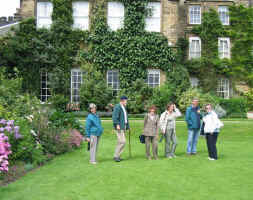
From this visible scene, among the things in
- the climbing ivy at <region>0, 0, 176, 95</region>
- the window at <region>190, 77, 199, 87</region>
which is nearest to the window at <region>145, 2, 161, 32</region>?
the climbing ivy at <region>0, 0, 176, 95</region>

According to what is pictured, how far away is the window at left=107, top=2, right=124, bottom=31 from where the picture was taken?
76.3 ft

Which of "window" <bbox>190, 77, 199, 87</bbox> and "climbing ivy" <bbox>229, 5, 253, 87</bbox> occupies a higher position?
"climbing ivy" <bbox>229, 5, 253, 87</bbox>

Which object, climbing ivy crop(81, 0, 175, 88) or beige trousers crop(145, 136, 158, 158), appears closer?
beige trousers crop(145, 136, 158, 158)

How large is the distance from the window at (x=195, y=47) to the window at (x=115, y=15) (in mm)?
7318

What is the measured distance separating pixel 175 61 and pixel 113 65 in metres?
4.70

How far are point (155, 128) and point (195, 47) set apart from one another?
62.7 feet

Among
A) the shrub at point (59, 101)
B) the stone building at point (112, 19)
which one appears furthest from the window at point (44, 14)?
the shrub at point (59, 101)

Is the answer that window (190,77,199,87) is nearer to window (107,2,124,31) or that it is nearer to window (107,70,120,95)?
window (107,70,120,95)

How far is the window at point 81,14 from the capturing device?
913 inches

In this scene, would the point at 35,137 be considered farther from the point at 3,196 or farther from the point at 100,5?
the point at 100,5

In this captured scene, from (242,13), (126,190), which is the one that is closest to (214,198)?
(126,190)

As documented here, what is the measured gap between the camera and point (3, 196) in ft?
19.5

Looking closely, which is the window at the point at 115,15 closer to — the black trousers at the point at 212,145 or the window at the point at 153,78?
the window at the point at 153,78

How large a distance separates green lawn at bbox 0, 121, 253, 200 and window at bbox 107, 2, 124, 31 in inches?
557
